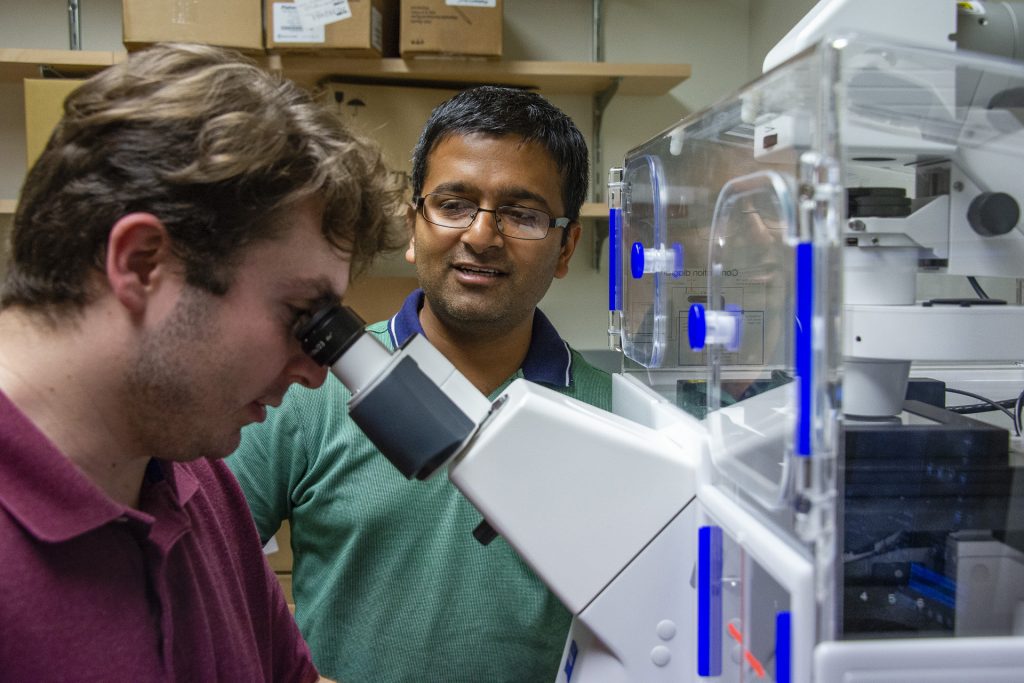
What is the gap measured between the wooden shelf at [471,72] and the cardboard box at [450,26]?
6cm

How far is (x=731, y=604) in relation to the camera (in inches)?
26.9

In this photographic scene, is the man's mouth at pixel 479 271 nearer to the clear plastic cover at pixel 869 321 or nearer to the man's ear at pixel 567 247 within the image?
the man's ear at pixel 567 247

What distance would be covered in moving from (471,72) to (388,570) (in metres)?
1.39

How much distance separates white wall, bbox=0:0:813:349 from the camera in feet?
7.75

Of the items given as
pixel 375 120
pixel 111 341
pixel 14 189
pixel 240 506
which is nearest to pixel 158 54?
pixel 111 341

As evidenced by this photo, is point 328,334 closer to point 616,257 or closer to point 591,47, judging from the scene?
point 616,257

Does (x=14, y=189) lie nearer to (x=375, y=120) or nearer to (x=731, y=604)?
(x=375, y=120)

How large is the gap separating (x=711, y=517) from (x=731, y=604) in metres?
0.08

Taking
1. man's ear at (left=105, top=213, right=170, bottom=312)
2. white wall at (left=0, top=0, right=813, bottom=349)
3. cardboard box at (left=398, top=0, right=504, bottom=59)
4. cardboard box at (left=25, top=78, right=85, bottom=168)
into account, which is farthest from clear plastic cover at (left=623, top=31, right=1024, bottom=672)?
cardboard box at (left=25, top=78, right=85, bottom=168)

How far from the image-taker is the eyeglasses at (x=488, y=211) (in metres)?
1.16

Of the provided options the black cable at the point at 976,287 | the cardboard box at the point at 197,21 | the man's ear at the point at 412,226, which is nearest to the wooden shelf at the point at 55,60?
the cardboard box at the point at 197,21

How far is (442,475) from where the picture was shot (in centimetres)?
110

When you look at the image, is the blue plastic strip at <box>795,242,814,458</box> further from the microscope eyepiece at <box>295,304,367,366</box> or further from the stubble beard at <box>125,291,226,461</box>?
the stubble beard at <box>125,291,226,461</box>

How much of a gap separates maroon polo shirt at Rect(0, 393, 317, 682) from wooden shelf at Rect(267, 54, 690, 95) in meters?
1.38
